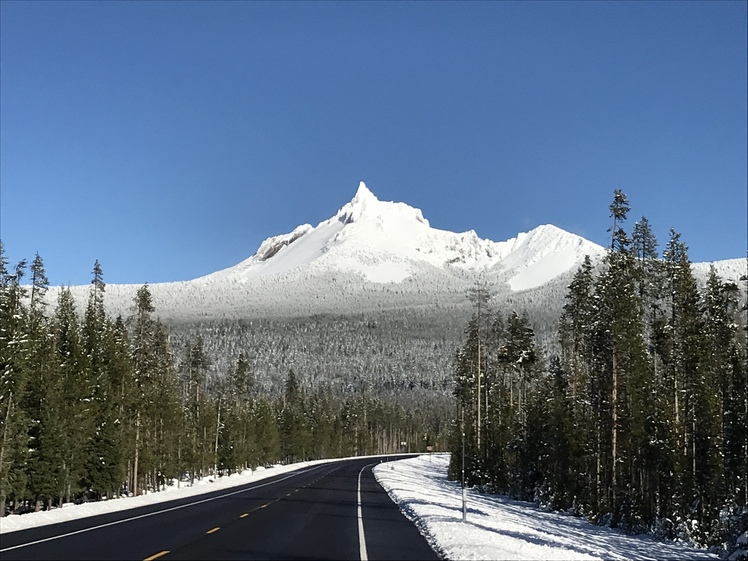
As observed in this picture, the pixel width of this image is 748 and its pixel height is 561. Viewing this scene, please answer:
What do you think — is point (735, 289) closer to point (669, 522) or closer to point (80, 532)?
point (669, 522)

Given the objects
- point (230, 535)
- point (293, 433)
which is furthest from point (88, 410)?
point (293, 433)

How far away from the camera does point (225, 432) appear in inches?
3465

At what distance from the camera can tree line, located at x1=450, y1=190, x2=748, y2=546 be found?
3384 centimetres

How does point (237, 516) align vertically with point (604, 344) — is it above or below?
below

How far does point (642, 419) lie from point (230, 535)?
2679cm

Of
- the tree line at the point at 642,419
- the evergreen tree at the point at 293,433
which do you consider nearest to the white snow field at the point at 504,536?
the tree line at the point at 642,419

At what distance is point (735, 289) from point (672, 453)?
59.8 feet

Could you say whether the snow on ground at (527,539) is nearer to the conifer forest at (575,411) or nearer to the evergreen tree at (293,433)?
the conifer forest at (575,411)

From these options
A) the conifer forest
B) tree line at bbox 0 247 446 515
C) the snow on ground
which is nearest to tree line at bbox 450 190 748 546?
the conifer forest

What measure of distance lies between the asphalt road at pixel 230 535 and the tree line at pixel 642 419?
42.7ft

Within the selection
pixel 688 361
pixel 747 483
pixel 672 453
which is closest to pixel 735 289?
pixel 688 361

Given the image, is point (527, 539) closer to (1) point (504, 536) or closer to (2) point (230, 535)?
(1) point (504, 536)

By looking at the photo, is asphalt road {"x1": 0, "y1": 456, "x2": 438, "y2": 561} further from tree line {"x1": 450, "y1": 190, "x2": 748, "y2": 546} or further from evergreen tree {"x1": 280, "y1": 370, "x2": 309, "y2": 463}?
→ evergreen tree {"x1": 280, "y1": 370, "x2": 309, "y2": 463}

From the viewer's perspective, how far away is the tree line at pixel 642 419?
33844mm
